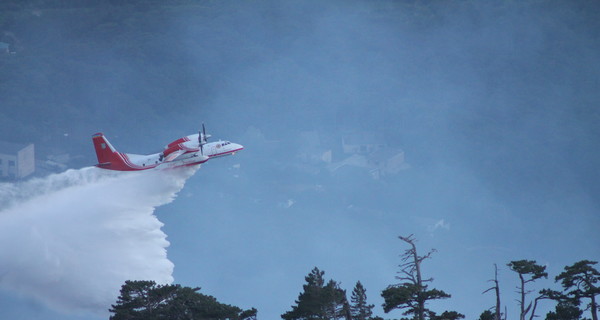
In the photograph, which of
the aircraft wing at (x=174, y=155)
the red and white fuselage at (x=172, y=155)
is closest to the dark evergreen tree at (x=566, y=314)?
the red and white fuselage at (x=172, y=155)

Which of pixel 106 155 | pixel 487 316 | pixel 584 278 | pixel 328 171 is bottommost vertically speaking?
pixel 487 316

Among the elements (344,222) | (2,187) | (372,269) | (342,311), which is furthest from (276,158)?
(342,311)

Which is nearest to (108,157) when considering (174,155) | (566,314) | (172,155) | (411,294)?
(172,155)

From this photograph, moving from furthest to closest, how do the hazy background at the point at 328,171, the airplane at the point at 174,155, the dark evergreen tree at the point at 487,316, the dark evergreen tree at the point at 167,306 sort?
the hazy background at the point at 328,171 → the airplane at the point at 174,155 → the dark evergreen tree at the point at 167,306 → the dark evergreen tree at the point at 487,316

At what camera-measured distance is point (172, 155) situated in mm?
69875

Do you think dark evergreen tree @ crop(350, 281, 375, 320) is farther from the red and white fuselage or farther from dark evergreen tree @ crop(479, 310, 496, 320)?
the red and white fuselage

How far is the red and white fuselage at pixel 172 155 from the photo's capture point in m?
69.8

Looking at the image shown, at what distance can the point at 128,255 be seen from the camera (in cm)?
7325

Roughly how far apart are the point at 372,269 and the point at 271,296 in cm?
2122

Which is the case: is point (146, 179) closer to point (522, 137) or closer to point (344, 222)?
point (344, 222)

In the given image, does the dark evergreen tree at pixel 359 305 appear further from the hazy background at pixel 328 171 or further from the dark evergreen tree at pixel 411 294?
the hazy background at pixel 328 171

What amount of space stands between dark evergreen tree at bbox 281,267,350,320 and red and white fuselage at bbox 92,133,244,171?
28946 millimetres

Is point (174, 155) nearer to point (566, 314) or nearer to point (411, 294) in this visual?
point (411, 294)

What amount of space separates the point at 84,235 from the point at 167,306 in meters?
34.3
